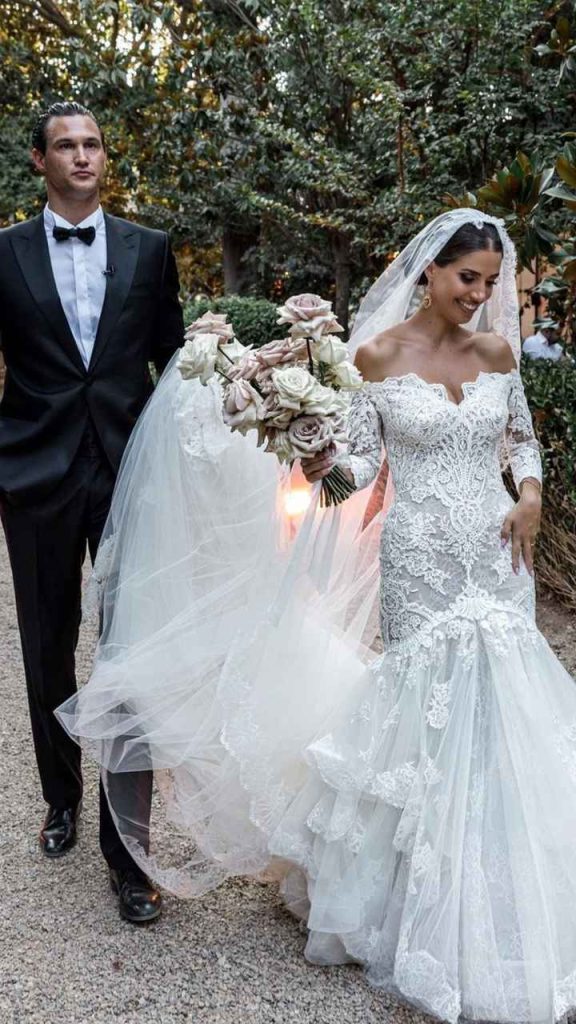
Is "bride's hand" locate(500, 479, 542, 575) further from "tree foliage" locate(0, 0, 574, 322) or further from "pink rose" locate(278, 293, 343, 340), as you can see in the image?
"tree foliage" locate(0, 0, 574, 322)

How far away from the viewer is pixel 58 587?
332 cm

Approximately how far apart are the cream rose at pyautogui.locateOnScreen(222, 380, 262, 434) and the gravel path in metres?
1.50

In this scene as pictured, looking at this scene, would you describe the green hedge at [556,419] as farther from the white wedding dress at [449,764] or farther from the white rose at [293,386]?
the white rose at [293,386]

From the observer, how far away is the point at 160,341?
3473 millimetres

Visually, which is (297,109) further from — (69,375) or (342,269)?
(69,375)

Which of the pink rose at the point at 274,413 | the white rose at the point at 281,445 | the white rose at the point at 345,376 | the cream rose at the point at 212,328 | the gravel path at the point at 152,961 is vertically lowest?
the gravel path at the point at 152,961

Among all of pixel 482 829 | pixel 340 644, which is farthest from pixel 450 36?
pixel 482 829

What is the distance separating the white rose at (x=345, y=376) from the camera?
2.71 m

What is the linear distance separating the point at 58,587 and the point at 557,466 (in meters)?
3.52

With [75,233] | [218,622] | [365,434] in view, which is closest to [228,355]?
[365,434]

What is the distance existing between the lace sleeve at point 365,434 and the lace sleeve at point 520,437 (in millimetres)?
420

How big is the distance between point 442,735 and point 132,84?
34.5 feet

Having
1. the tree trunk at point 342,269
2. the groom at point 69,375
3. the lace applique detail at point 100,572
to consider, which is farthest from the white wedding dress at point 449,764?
the tree trunk at point 342,269

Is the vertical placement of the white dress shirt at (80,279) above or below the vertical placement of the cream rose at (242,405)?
above
